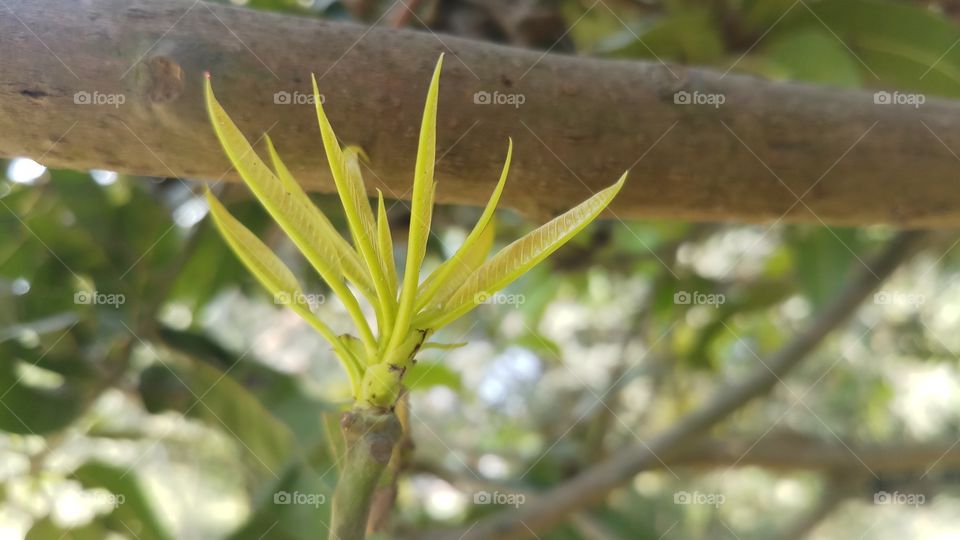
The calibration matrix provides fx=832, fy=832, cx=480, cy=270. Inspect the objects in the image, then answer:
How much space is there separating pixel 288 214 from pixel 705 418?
2.18 feet

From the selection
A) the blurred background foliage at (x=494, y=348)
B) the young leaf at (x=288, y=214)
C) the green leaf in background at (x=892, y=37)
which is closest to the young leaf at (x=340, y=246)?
the young leaf at (x=288, y=214)

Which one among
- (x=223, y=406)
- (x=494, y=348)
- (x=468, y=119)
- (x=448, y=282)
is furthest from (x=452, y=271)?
(x=494, y=348)

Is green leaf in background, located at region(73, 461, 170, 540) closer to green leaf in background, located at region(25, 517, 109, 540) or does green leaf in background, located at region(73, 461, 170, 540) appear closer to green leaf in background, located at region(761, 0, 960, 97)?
green leaf in background, located at region(25, 517, 109, 540)

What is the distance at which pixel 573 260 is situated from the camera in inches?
39.9

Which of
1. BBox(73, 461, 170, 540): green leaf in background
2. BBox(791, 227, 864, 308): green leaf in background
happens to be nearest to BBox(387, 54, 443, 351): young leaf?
BBox(73, 461, 170, 540): green leaf in background

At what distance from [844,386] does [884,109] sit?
37.6 inches

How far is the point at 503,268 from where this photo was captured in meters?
0.27

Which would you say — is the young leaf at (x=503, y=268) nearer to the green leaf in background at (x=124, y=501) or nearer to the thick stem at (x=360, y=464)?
the thick stem at (x=360, y=464)

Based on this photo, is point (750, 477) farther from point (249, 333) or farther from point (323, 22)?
point (323, 22)

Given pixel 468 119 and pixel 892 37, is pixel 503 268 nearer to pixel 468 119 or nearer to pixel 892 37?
pixel 468 119

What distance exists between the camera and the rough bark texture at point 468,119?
13.4 inches

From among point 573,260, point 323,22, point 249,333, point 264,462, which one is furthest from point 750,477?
point 323,22

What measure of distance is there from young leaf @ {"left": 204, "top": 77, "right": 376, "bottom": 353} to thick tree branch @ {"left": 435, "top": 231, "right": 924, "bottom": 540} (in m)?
0.54

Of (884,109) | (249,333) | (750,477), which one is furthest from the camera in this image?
(750,477)
